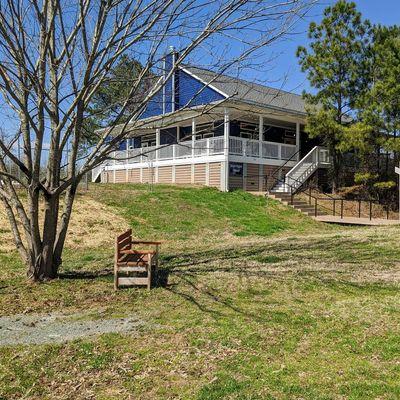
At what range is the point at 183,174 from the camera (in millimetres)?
26516

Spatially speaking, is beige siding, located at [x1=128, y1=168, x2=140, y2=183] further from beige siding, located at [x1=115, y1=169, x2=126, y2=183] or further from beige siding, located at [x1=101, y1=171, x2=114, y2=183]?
beige siding, located at [x1=101, y1=171, x2=114, y2=183]

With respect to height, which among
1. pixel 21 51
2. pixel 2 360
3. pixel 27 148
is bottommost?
pixel 2 360

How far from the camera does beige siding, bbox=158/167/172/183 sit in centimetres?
2758

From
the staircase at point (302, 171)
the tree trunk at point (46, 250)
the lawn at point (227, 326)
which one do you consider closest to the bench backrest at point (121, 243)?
the lawn at point (227, 326)

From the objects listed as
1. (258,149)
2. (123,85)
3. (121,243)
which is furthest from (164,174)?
(121,243)

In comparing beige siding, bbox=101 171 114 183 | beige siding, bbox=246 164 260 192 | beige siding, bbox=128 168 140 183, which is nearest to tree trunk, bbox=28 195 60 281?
beige siding, bbox=246 164 260 192

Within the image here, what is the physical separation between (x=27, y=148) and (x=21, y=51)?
154 cm

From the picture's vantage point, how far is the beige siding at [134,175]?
3033 centimetres

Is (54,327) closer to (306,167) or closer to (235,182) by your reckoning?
(235,182)

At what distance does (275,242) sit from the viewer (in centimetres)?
1320

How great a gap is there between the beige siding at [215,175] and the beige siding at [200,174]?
1.67 feet

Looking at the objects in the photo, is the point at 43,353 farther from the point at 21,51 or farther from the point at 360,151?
the point at 360,151

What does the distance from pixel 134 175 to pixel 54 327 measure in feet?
82.6

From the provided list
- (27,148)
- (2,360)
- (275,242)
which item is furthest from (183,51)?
(275,242)
